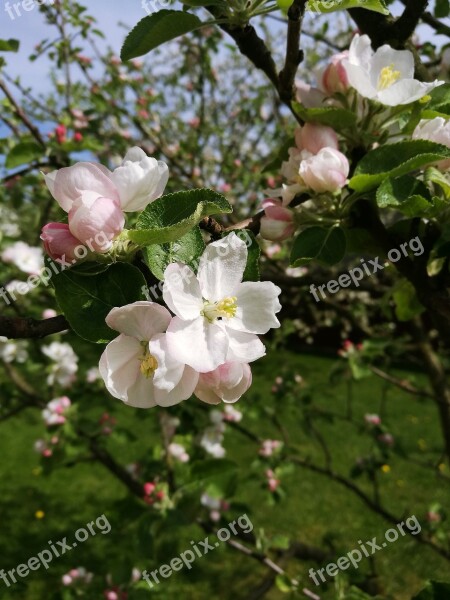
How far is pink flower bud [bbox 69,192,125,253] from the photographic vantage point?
0.57 m

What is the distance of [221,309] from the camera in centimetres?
63

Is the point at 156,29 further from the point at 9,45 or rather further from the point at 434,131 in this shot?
the point at 9,45

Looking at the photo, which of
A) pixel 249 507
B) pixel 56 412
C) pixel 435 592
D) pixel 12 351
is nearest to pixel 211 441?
pixel 56 412

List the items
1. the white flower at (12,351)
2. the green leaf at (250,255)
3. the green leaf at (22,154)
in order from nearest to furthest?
the green leaf at (250,255) < the green leaf at (22,154) < the white flower at (12,351)

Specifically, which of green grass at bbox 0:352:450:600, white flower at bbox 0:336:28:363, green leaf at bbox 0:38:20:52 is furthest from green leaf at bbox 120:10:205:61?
white flower at bbox 0:336:28:363

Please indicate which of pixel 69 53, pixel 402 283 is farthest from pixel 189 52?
pixel 402 283

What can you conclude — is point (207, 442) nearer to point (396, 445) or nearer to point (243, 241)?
point (396, 445)

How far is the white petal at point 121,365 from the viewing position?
592 millimetres

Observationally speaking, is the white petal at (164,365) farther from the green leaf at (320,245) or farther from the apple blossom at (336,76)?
the apple blossom at (336,76)

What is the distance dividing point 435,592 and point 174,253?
0.65 m

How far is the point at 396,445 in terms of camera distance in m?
2.54

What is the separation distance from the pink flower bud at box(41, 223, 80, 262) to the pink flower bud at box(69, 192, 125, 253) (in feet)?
0.04

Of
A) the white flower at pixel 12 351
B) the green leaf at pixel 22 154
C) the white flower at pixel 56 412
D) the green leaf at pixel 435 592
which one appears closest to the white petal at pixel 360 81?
the green leaf at pixel 435 592

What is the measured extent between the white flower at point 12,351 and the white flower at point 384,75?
7.53ft
